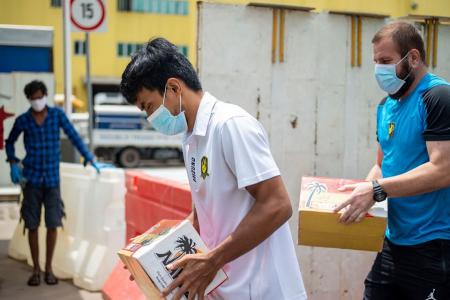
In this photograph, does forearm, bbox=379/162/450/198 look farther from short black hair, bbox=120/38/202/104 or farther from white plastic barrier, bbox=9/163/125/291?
white plastic barrier, bbox=9/163/125/291

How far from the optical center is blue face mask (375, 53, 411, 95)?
102 inches

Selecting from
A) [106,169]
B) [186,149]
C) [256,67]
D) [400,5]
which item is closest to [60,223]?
[106,169]

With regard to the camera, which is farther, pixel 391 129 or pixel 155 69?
pixel 391 129

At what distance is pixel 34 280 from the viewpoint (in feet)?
19.7

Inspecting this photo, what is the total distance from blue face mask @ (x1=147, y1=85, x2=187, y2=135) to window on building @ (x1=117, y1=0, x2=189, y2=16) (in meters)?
34.9

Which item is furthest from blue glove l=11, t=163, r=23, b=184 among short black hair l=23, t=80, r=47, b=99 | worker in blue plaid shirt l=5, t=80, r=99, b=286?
short black hair l=23, t=80, r=47, b=99

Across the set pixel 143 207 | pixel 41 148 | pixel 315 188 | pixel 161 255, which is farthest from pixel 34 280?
pixel 161 255

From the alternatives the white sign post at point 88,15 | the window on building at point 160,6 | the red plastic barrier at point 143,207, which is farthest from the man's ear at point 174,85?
the window on building at point 160,6

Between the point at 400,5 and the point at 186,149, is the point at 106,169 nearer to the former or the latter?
the point at 400,5

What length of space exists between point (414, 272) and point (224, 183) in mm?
1041

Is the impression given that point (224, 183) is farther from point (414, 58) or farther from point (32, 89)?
point (32, 89)

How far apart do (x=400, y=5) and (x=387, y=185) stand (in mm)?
3073

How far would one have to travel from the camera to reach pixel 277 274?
208cm

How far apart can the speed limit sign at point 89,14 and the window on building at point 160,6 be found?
28.9 m
